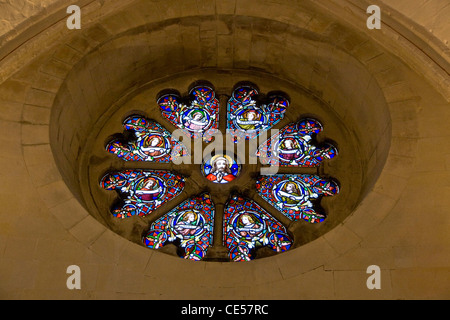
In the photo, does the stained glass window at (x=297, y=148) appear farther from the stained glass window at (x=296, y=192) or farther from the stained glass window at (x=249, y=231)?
the stained glass window at (x=249, y=231)

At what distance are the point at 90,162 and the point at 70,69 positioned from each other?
1.20 meters

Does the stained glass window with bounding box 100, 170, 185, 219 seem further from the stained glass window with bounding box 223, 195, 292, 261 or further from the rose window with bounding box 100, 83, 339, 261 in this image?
the stained glass window with bounding box 223, 195, 292, 261

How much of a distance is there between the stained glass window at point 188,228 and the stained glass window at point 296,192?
675mm

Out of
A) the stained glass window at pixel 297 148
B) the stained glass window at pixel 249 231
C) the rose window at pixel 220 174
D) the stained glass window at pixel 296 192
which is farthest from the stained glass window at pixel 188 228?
the stained glass window at pixel 297 148

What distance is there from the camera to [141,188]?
851cm

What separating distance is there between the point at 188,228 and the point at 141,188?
2.66ft

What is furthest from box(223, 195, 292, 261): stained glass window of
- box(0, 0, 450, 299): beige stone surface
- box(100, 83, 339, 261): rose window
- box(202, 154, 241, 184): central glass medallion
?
box(0, 0, 450, 299): beige stone surface

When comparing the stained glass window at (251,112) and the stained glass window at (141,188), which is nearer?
the stained glass window at (141,188)

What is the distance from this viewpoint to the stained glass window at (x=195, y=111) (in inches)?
357

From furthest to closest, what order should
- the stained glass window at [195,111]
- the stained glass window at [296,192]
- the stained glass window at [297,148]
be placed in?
the stained glass window at [195,111] → the stained glass window at [297,148] → the stained glass window at [296,192]

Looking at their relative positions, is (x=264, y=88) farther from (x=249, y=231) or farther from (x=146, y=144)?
(x=249, y=231)

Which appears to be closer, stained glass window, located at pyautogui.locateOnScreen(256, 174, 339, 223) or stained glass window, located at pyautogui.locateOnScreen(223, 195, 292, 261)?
stained glass window, located at pyautogui.locateOnScreen(223, 195, 292, 261)

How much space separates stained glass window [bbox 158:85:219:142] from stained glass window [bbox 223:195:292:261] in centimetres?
107

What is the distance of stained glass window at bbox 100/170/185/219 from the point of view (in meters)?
8.31
